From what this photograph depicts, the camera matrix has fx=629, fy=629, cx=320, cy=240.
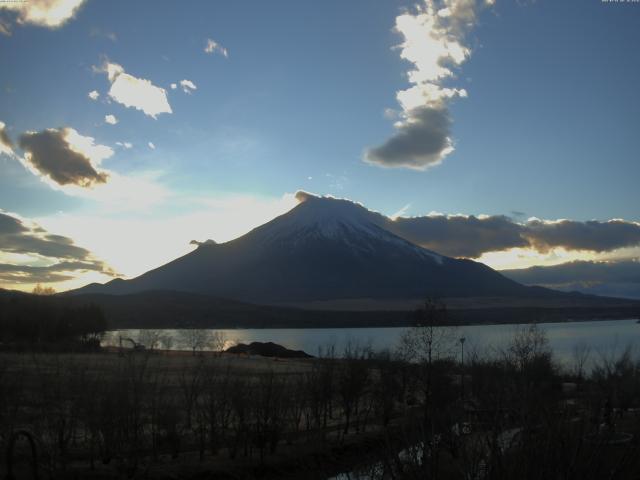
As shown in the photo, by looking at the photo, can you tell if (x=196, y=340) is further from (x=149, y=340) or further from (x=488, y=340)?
(x=488, y=340)

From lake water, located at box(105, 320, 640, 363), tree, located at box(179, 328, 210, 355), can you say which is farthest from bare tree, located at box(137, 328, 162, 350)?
tree, located at box(179, 328, 210, 355)

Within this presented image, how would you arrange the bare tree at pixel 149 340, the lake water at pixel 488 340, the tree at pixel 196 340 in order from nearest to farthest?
the lake water at pixel 488 340 < the bare tree at pixel 149 340 < the tree at pixel 196 340

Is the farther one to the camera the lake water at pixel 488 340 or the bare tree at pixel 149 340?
the bare tree at pixel 149 340

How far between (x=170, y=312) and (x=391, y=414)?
151 metres

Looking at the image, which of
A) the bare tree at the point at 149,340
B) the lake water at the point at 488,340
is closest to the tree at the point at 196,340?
the lake water at the point at 488,340

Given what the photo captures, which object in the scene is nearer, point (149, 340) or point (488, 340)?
point (149, 340)

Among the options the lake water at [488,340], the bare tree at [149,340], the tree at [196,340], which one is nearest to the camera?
the lake water at [488,340]

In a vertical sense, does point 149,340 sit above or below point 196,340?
above

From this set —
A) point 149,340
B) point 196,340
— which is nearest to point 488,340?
point 196,340

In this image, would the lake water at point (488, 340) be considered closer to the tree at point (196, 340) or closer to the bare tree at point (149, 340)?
the tree at point (196, 340)

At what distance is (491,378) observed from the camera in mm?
28641

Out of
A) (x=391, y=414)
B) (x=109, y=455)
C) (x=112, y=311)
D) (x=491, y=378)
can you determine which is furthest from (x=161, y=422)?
(x=112, y=311)

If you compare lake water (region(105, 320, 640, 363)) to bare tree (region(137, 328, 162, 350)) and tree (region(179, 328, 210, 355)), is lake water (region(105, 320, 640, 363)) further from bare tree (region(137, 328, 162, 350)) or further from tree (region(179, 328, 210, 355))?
bare tree (region(137, 328, 162, 350))

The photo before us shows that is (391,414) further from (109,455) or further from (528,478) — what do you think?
(528,478)
